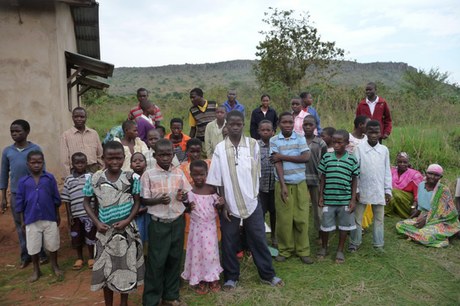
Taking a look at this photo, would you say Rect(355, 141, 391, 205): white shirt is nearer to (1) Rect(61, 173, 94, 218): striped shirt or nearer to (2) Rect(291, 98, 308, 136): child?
(2) Rect(291, 98, 308, 136): child

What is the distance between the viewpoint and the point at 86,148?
4.36 meters

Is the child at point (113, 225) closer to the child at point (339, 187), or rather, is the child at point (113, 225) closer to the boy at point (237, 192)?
the boy at point (237, 192)

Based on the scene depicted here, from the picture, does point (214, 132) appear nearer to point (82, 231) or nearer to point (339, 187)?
point (339, 187)

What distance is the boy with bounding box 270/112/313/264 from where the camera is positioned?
3.80 metres

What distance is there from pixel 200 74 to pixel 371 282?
39931 millimetres

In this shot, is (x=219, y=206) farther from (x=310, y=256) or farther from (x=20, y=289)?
(x=20, y=289)

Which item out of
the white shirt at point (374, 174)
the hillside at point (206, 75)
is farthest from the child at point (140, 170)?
the hillside at point (206, 75)

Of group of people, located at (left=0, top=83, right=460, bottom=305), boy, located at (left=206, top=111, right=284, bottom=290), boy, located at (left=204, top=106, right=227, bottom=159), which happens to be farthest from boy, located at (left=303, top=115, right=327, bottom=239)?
boy, located at (left=204, top=106, right=227, bottom=159)

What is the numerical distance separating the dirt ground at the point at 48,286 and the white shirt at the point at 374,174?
259 centimetres

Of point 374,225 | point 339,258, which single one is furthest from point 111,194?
point 374,225

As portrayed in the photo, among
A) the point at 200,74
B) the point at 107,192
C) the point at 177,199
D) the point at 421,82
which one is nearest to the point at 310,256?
the point at 177,199

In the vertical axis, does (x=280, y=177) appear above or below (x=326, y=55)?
below

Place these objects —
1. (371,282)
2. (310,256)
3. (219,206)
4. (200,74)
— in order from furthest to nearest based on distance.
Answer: (200,74) < (310,256) < (371,282) < (219,206)

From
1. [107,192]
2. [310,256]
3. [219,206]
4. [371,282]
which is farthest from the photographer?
[310,256]
